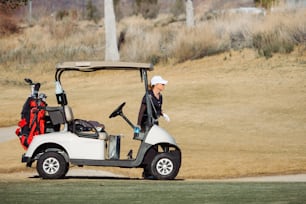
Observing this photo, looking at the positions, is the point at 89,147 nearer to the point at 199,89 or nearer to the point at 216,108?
the point at 216,108

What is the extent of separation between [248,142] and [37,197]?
13.4 metres

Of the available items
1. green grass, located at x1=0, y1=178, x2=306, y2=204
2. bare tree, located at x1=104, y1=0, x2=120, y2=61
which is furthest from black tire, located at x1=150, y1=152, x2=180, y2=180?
bare tree, located at x1=104, y1=0, x2=120, y2=61

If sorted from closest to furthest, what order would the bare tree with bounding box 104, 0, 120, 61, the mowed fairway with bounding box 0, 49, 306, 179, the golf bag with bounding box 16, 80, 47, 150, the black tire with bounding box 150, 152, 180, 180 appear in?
the black tire with bounding box 150, 152, 180, 180 → the golf bag with bounding box 16, 80, 47, 150 → the mowed fairway with bounding box 0, 49, 306, 179 → the bare tree with bounding box 104, 0, 120, 61

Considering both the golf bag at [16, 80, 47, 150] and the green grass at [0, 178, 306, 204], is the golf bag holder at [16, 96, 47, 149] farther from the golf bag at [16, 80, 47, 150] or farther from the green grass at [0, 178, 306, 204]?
the green grass at [0, 178, 306, 204]

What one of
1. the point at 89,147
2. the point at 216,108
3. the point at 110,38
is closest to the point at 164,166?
the point at 89,147

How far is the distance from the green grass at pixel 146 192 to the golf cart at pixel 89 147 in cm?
80

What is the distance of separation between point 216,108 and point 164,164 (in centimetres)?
1564

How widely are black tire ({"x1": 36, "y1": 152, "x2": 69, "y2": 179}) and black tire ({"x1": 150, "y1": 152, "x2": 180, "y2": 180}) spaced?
1402mm

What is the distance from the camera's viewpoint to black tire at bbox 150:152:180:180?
1655 centimetres

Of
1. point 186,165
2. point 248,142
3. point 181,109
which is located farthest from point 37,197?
point 181,109

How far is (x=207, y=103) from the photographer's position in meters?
33.1

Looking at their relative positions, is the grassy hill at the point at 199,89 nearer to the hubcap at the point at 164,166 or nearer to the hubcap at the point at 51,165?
the hubcap at the point at 164,166

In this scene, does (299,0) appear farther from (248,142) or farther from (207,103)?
(248,142)

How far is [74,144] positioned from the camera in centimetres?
1638
